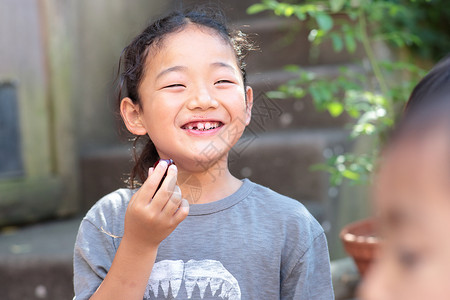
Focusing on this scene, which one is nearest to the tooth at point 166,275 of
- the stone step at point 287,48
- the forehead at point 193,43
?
the forehead at point 193,43

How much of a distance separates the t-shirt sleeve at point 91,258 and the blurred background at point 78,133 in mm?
1182

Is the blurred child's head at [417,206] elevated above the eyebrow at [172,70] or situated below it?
above

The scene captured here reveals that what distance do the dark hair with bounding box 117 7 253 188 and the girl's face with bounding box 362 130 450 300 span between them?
101cm

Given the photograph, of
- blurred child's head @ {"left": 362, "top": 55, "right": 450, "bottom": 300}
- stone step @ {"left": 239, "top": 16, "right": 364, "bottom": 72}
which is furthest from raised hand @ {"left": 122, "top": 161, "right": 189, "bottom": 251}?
stone step @ {"left": 239, "top": 16, "right": 364, "bottom": 72}

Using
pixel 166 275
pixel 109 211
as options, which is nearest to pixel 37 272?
pixel 109 211

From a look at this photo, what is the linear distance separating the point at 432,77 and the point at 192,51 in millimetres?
789

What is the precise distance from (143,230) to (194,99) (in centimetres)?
31

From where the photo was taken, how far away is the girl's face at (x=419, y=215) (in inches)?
13.1

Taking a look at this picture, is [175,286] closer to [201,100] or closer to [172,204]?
[172,204]

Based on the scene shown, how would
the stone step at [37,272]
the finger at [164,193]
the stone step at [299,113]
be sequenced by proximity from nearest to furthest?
the finger at [164,193] → the stone step at [37,272] → the stone step at [299,113]

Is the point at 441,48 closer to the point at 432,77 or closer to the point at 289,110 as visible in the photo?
the point at 289,110

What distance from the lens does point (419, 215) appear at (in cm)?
33

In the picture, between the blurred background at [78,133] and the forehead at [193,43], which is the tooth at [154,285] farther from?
the blurred background at [78,133]

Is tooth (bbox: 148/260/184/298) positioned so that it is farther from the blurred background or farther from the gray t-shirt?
the blurred background
